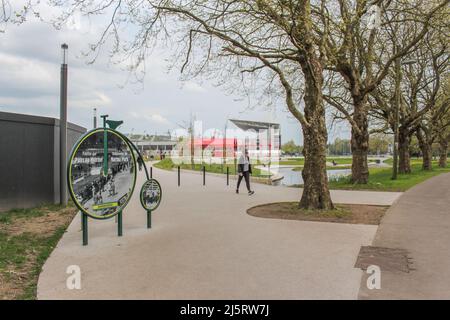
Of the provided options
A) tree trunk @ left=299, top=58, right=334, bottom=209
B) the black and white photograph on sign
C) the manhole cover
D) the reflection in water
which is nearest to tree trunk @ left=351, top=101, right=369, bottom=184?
the reflection in water

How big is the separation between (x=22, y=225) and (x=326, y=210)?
7080 mm

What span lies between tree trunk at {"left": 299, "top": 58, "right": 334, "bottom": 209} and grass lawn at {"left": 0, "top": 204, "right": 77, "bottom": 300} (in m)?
6.01

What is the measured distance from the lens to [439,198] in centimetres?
1297

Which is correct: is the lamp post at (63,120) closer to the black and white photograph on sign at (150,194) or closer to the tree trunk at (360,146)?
the black and white photograph on sign at (150,194)

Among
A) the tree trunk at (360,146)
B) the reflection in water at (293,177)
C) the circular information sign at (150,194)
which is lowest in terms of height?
the reflection in water at (293,177)

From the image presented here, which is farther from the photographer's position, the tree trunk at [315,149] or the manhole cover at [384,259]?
the tree trunk at [315,149]

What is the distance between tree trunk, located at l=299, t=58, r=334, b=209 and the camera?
33.4 ft

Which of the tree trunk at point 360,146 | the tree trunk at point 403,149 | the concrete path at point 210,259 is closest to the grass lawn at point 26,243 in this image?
the concrete path at point 210,259

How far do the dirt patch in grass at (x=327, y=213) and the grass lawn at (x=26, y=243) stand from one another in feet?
15.1

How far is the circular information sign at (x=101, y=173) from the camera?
646 centimetres

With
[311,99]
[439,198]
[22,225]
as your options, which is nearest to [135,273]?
[22,225]

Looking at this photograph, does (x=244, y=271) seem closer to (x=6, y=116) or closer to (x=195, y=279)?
(x=195, y=279)

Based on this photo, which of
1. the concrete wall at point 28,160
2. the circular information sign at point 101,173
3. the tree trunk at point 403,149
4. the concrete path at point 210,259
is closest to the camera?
the concrete path at point 210,259

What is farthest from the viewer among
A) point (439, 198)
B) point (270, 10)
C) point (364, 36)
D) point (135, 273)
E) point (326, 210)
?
point (364, 36)
